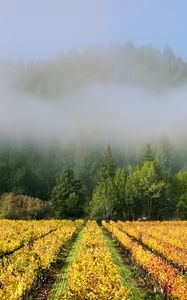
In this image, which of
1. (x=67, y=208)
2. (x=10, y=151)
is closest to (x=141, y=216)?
(x=67, y=208)

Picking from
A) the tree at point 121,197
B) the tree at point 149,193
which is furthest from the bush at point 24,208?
the tree at point 149,193

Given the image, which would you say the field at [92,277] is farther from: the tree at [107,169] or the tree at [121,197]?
the tree at [107,169]

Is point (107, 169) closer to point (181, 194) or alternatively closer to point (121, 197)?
point (121, 197)

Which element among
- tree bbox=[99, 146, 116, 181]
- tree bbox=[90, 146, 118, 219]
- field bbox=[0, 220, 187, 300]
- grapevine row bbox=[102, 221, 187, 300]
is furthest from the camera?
tree bbox=[99, 146, 116, 181]

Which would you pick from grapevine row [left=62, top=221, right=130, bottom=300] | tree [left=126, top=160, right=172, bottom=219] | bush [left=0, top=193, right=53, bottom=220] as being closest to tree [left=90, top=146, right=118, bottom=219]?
tree [left=126, top=160, right=172, bottom=219]

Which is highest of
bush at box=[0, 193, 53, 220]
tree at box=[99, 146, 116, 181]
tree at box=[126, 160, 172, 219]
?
tree at box=[99, 146, 116, 181]

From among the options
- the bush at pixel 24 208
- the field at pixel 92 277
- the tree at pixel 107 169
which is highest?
the tree at pixel 107 169

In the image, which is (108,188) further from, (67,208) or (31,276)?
(31,276)

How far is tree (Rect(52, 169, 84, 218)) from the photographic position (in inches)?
3492

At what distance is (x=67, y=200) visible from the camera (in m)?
88.8

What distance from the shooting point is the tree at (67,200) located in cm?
8869

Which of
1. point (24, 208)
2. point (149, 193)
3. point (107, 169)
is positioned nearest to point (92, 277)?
point (149, 193)

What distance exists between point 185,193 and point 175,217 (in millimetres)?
15135

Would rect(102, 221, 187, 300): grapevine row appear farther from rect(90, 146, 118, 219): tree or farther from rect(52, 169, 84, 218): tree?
rect(52, 169, 84, 218): tree
